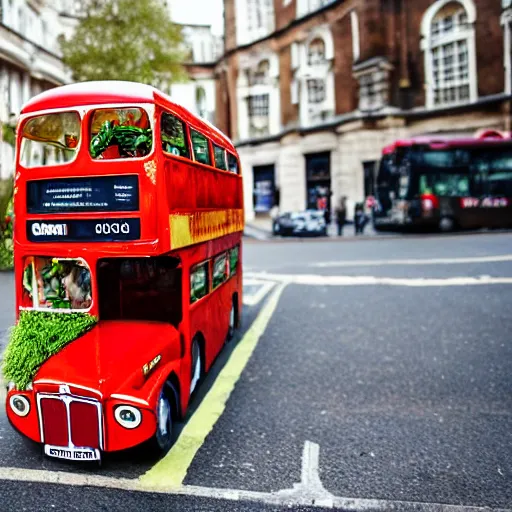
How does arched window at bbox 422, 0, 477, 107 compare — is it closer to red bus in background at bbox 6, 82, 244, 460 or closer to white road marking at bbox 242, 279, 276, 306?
white road marking at bbox 242, 279, 276, 306

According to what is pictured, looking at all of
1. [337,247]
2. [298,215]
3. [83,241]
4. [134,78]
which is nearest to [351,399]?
[83,241]

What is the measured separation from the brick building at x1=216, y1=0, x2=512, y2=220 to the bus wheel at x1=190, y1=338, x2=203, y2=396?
2599 cm

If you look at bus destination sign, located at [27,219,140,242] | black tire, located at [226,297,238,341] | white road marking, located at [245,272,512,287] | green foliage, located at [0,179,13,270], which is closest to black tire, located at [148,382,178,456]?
bus destination sign, located at [27,219,140,242]

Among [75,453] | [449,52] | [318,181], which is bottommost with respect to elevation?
[75,453]

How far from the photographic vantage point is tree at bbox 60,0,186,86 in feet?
92.7

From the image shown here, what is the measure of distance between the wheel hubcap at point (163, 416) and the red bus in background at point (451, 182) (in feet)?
62.6

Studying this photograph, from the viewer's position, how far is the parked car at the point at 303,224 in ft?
79.8

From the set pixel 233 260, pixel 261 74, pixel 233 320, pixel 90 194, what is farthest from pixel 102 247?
pixel 261 74

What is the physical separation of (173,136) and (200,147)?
823mm

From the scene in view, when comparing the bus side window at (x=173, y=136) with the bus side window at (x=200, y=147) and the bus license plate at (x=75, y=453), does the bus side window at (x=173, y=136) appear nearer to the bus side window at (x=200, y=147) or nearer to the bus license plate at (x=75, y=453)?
the bus side window at (x=200, y=147)

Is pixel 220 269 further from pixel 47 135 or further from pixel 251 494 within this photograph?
pixel 251 494

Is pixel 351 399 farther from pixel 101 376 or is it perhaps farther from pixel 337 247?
pixel 337 247

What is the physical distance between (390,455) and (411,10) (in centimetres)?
3031

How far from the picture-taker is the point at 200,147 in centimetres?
531
